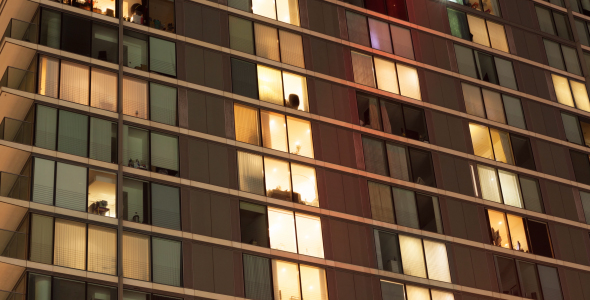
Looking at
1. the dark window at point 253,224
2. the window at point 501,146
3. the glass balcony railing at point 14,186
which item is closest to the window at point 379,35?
the window at point 501,146

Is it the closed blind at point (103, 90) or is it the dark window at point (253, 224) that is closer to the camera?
the closed blind at point (103, 90)

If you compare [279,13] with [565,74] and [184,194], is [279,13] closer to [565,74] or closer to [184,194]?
[184,194]

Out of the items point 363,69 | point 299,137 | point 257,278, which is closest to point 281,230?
point 257,278

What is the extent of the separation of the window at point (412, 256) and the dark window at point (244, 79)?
36.7ft

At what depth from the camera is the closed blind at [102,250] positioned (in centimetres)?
5425

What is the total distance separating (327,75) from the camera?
68.2 m

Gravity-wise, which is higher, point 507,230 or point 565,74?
point 565,74

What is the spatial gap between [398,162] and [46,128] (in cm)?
2236

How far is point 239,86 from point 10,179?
15.0 meters

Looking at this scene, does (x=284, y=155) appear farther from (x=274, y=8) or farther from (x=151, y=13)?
(x=151, y=13)

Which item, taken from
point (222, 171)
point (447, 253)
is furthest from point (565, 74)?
point (222, 171)

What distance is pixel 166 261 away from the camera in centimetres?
5631

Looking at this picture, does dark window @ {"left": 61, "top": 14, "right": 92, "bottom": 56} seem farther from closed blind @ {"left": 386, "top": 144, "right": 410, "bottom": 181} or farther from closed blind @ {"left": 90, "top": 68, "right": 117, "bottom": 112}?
closed blind @ {"left": 386, "top": 144, "right": 410, "bottom": 181}

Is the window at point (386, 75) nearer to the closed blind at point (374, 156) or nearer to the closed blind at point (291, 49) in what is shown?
the closed blind at point (291, 49)
